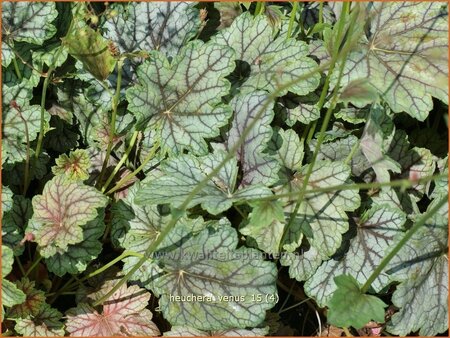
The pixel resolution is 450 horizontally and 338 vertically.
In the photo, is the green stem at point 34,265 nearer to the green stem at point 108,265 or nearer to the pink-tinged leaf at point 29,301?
the pink-tinged leaf at point 29,301

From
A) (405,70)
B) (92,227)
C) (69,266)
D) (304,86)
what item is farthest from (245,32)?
(69,266)

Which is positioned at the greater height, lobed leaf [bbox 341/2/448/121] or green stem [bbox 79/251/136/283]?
lobed leaf [bbox 341/2/448/121]

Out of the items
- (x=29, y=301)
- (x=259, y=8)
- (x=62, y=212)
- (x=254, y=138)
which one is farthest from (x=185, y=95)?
(x=29, y=301)

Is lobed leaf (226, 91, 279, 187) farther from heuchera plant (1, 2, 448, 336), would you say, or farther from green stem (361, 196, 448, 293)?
green stem (361, 196, 448, 293)

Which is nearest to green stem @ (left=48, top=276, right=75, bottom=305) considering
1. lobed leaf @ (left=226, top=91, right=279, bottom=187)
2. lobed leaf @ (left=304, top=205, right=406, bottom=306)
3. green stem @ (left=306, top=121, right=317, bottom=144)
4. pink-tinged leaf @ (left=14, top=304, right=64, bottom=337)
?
pink-tinged leaf @ (left=14, top=304, right=64, bottom=337)

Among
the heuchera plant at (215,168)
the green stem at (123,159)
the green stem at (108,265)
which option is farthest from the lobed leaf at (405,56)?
the green stem at (108,265)

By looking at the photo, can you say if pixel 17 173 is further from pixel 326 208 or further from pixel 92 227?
pixel 326 208
